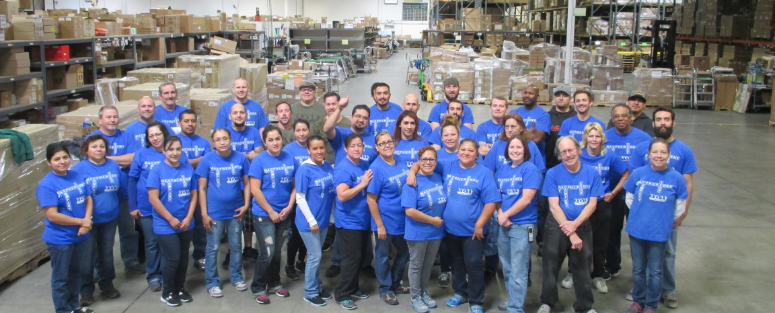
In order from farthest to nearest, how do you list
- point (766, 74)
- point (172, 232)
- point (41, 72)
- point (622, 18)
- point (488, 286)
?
point (622, 18) < point (766, 74) < point (41, 72) < point (488, 286) < point (172, 232)

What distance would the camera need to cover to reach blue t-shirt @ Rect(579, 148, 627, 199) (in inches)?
195

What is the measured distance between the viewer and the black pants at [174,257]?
4699 millimetres

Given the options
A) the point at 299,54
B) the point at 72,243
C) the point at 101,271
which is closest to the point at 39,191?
the point at 72,243

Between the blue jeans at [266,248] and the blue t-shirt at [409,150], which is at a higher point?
the blue t-shirt at [409,150]

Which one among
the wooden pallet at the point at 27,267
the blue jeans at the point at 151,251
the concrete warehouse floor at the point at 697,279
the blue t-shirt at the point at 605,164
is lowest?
the concrete warehouse floor at the point at 697,279

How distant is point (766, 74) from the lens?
50.3 ft

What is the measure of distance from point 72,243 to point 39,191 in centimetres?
46

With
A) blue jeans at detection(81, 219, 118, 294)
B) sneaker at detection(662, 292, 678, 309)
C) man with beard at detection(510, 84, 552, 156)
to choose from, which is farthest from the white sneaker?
sneaker at detection(662, 292, 678, 309)

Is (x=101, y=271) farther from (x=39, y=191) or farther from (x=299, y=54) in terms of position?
(x=299, y=54)

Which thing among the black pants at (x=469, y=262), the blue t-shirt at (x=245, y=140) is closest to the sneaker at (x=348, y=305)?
the black pants at (x=469, y=262)

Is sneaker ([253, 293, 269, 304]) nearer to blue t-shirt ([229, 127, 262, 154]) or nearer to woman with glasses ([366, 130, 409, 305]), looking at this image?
woman with glasses ([366, 130, 409, 305])

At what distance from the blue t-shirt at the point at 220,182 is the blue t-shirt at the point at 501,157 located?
2.14 m

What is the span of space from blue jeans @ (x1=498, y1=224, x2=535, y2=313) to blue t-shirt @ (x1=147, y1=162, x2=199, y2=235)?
2.54 metres

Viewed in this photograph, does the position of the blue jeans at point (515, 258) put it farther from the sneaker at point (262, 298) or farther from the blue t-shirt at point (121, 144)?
the blue t-shirt at point (121, 144)
